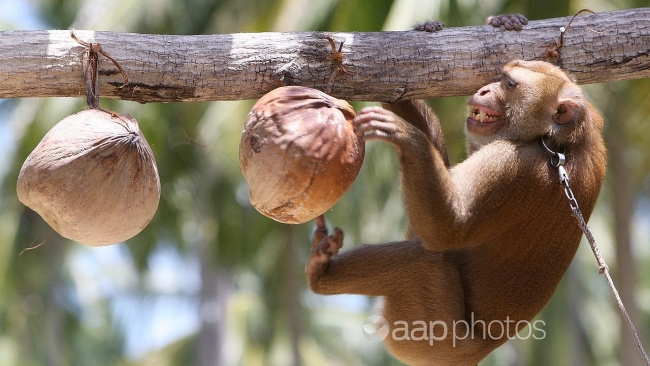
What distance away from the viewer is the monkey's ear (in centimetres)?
477

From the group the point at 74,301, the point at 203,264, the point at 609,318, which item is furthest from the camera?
the point at 74,301

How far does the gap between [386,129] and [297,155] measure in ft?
1.95

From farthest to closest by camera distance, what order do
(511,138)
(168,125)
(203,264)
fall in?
(203,264), (168,125), (511,138)

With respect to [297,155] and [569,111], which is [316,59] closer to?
[297,155]

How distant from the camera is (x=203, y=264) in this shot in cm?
2200

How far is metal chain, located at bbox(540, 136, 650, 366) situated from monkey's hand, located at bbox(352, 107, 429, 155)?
0.67m

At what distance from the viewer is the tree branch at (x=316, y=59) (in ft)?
14.7

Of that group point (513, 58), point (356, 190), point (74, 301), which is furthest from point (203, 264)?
point (513, 58)

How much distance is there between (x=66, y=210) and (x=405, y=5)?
7.52m

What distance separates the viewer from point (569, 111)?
15.7 ft

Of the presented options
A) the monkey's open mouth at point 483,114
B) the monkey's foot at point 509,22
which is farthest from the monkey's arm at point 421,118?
the monkey's foot at point 509,22

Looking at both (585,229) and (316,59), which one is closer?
(585,229)

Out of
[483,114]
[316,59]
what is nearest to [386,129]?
[316,59]

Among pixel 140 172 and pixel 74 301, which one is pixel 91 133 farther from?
pixel 74 301
